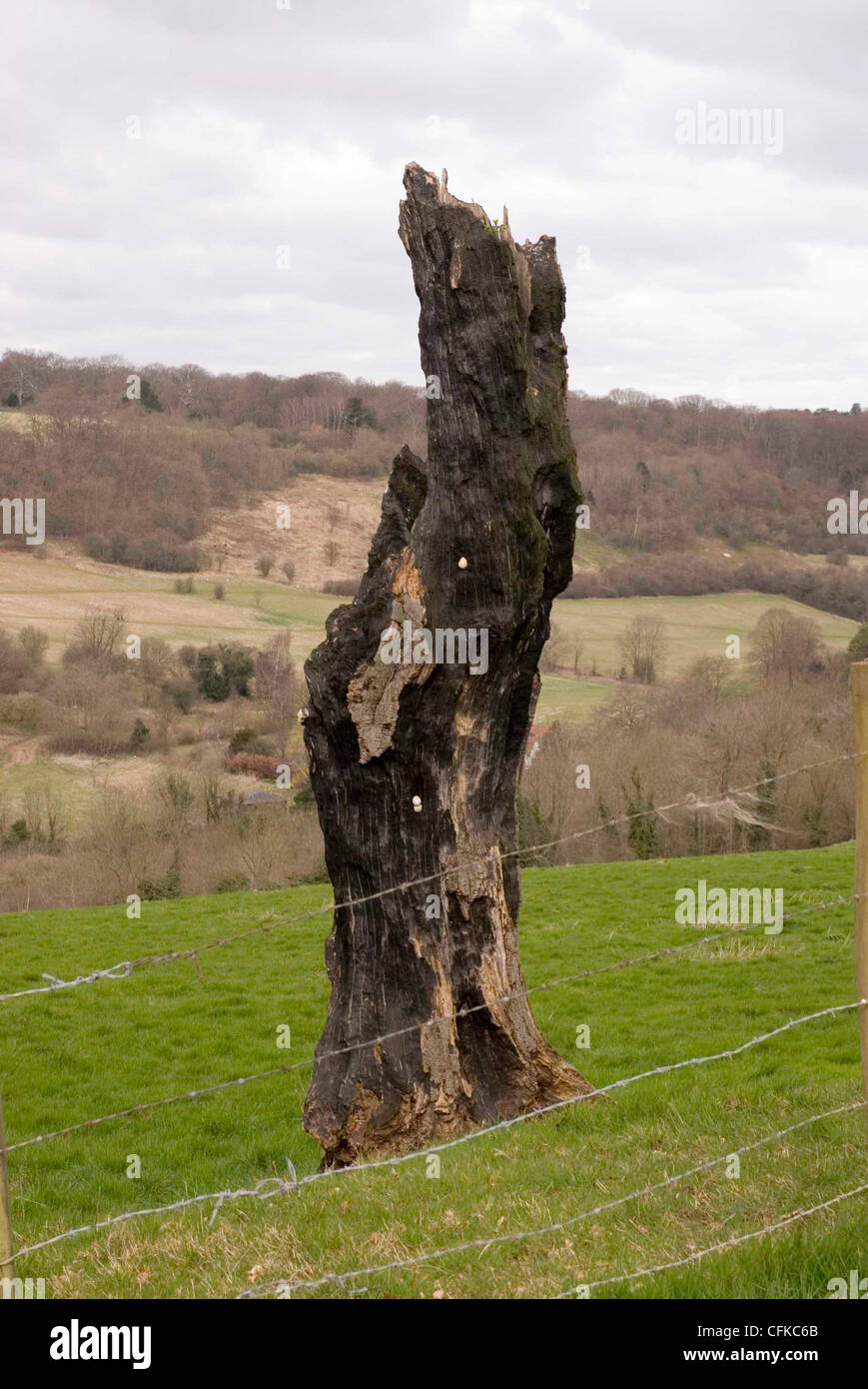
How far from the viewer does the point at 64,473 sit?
11812 centimetres

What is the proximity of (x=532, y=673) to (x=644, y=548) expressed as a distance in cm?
10710

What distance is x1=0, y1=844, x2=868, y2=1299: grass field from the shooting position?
16.6 feet

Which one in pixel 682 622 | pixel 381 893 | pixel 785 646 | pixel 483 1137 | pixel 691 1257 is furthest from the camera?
pixel 682 622

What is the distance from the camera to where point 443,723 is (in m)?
8.40

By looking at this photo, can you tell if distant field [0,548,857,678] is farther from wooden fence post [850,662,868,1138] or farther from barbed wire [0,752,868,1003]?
wooden fence post [850,662,868,1138]

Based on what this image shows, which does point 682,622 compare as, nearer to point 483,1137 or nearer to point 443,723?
point 443,723

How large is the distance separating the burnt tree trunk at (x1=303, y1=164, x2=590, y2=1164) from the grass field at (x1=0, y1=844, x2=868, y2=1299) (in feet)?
2.87

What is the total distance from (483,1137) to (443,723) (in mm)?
2853

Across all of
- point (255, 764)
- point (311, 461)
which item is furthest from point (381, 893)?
point (311, 461)

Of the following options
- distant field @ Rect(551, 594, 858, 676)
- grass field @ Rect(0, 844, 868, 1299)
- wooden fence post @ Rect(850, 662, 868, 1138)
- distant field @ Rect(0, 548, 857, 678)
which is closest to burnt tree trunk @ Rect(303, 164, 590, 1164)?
grass field @ Rect(0, 844, 868, 1299)

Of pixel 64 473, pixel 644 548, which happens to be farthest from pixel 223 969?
pixel 64 473

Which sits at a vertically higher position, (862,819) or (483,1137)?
(862,819)

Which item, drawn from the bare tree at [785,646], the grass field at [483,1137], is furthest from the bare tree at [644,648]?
the grass field at [483,1137]

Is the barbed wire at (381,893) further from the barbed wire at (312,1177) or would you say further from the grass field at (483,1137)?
the grass field at (483,1137)
